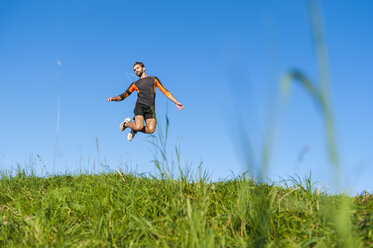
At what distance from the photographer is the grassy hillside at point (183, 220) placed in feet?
9.27

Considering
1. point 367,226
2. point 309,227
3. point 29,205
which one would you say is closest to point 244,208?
point 309,227

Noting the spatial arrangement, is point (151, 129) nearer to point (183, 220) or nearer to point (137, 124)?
point (137, 124)

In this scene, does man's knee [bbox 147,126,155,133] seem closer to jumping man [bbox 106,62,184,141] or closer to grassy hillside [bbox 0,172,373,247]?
jumping man [bbox 106,62,184,141]

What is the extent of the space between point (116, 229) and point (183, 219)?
0.92 meters

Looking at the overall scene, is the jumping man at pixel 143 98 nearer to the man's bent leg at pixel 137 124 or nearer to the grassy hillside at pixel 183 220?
the man's bent leg at pixel 137 124

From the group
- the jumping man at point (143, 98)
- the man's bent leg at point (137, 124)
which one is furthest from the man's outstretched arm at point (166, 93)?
the man's bent leg at point (137, 124)

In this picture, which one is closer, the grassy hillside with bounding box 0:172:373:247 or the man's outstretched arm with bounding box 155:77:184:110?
the grassy hillside with bounding box 0:172:373:247

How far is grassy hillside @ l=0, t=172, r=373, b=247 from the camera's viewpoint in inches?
111

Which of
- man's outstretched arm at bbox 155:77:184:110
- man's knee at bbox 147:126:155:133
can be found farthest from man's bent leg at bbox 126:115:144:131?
man's outstretched arm at bbox 155:77:184:110

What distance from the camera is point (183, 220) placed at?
289 cm

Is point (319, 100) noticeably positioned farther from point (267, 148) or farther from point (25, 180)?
point (25, 180)

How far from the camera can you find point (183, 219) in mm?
2885

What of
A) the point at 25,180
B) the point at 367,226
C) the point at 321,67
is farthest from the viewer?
the point at 25,180

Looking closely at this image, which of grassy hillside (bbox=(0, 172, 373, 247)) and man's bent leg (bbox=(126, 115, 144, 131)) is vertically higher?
man's bent leg (bbox=(126, 115, 144, 131))
